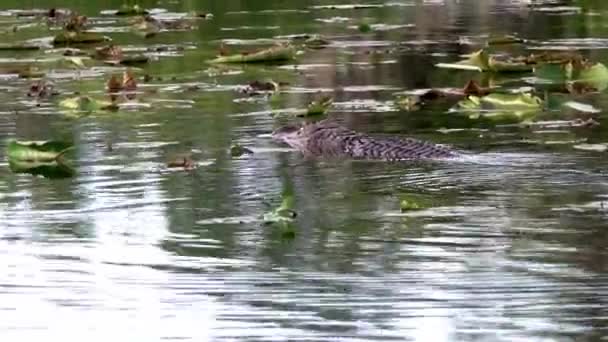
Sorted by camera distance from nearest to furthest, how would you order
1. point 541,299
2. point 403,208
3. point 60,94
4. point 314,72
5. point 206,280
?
1. point 541,299
2. point 206,280
3. point 403,208
4. point 60,94
5. point 314,72

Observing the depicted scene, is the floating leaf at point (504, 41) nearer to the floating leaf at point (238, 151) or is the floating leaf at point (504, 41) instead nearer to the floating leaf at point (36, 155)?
the floating leaf at point (238, 151)

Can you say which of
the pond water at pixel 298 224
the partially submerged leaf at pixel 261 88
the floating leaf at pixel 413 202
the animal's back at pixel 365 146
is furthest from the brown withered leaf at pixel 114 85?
the floating leaf at pixel 413 202

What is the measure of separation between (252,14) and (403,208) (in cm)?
1667

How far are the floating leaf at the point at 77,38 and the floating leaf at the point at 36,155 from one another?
9.39 m

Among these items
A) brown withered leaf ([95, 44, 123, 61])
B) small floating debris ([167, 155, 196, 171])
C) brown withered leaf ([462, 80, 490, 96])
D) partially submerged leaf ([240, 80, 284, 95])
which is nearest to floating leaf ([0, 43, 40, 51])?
brown withered leaf ([95, 44, 123, 61])

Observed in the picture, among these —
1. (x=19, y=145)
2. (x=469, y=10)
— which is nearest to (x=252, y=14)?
(x=469, y=10)

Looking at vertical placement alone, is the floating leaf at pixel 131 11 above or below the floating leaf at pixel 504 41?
below

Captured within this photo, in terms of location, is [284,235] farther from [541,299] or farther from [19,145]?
[19,145]

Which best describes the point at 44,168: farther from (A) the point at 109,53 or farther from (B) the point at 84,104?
(A) the point at 109,53

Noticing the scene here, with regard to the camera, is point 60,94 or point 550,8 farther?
point 550,8

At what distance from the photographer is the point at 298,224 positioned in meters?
8.91

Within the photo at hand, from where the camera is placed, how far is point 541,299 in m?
6.97

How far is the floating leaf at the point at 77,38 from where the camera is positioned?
20.8 meters

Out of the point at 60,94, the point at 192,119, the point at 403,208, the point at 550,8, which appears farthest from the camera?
the point at 550,8
